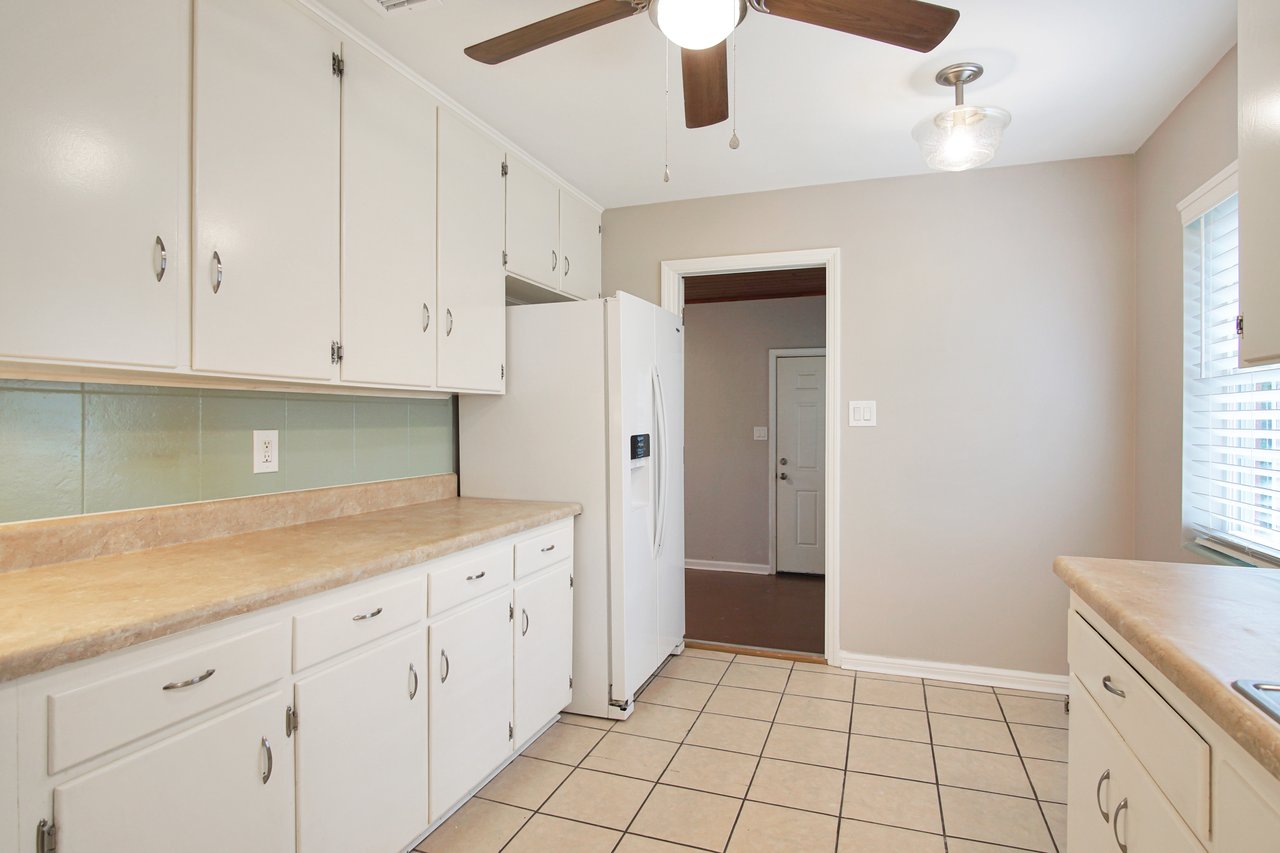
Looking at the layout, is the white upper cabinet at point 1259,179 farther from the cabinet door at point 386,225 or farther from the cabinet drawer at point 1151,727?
the cabinet door at point 386,225

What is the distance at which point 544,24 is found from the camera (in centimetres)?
153

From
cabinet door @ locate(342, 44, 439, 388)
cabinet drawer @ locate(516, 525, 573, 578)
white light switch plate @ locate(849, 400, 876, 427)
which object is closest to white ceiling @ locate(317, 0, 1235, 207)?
cabinet door @ locate(342, 44, 439, 388)

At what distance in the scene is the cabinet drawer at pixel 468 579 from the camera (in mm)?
1864

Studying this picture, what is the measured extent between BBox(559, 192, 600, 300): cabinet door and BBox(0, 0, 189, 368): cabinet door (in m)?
1.91

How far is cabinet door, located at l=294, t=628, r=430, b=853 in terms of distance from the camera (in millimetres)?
1465

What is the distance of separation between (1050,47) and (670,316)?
1.79 meters

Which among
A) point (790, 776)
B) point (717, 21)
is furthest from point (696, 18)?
point (790, 776)

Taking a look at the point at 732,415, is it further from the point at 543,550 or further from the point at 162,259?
the point at 162,259

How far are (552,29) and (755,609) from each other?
147 inches

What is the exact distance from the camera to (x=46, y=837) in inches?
39.7

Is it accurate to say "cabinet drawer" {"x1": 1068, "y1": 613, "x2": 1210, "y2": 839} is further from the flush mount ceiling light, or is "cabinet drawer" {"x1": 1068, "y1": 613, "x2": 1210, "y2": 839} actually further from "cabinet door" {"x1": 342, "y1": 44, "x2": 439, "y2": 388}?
"cabinet door" {"x1": 342, "y1": 44, "x2": 439, "y2": 388}

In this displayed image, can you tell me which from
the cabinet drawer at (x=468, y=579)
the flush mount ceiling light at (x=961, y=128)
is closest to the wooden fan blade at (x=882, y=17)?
the flush mount ceiling light at (x=961, y=128)

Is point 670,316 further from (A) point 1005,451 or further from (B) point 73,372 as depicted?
(B) point 73,372

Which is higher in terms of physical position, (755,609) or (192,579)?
(192,579)
